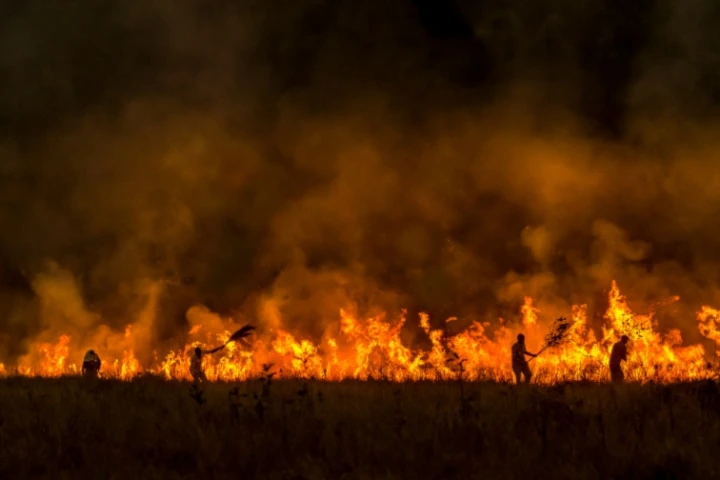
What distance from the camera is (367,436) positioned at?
8977 mm

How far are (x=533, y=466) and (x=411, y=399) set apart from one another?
148 inches

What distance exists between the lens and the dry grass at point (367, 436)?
8025mm

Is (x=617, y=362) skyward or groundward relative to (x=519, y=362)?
groundward

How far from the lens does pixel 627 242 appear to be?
31281 millimetres

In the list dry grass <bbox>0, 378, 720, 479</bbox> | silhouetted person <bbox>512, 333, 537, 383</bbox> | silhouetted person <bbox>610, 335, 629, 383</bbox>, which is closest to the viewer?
dry grass <bbox>0, 378, 720, 479</bbox>

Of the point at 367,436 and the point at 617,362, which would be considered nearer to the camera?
the point at 367,436

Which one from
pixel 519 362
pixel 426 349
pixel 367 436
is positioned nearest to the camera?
pixel 367 436

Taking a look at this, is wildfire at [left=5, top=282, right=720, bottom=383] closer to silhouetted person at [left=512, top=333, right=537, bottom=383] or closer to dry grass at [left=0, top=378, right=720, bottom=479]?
silhouetted person at [left=512, top=333, right=537, bottom=383]

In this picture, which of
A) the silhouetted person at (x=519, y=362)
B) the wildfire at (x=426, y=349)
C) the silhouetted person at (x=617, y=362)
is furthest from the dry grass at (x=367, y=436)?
the wildfire at (x=426, y=349)

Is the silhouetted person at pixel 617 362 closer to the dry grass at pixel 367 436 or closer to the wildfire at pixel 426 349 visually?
the wildfire at pixel 426 349

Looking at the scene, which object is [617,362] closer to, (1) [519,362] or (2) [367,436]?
(1) [519,362]

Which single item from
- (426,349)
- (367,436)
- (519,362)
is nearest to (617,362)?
(519,362)

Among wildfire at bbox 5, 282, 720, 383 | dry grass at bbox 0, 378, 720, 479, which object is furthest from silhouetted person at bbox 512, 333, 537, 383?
dry grass at bbox 0, 378, 720, 479

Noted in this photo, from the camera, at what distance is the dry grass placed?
8.03 metres
